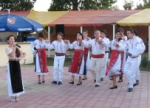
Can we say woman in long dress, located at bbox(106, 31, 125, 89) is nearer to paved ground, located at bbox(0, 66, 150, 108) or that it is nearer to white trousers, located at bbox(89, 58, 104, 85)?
white trousers, located at bbox(89, 58, 104, 85)

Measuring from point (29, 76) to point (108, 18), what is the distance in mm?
12522

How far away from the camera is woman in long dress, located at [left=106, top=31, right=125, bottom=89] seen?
38.8 ft

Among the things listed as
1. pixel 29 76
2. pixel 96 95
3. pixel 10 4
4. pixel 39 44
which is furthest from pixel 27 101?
pixel 10 4

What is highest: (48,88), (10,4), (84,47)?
(10,4)

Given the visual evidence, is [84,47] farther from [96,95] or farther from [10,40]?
[10,40]

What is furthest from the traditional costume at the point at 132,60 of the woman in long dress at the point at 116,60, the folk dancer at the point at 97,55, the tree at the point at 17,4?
the tree at the point at 17,4

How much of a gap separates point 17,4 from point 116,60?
27128mm

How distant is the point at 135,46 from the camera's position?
36.4ft

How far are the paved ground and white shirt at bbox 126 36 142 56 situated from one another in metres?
1.10

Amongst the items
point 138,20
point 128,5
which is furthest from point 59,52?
point 128,5

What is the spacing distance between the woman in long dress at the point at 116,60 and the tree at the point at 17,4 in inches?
1041

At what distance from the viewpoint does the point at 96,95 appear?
34.9 ft

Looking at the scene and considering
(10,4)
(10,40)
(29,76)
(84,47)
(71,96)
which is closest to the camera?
(10,40)

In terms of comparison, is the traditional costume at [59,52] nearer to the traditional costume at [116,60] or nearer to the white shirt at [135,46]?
the traditional costume at [116,60]
